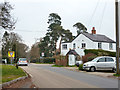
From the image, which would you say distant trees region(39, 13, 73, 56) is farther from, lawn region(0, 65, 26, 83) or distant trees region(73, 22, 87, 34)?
lawn region(0, 65, 26, 83)

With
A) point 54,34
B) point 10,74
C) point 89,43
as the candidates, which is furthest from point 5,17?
point 54,34

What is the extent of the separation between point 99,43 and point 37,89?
3620 centimetres

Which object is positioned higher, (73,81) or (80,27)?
(80,27)

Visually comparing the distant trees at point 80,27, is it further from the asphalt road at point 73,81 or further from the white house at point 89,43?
the asphalt road at point 73,81

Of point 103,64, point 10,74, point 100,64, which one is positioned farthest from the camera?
point 100,64

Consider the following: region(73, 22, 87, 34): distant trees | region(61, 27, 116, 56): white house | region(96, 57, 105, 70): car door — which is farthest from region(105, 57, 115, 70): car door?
region(73, 22, 87, 34): distant trees

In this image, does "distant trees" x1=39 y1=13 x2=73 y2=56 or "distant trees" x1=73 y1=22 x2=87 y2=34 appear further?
"distant trees" x1=73 y1=22 x2=87 y2=34

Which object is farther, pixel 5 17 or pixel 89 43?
pixel 89 43

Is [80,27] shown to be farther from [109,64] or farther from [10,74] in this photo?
[10,74]

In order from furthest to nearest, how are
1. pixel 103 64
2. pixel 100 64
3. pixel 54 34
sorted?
pixel 54 34 < pixel 100 64 < pixel 103 64

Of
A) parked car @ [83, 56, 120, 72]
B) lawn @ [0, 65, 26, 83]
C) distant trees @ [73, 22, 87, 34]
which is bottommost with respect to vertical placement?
lawn @ [0, 65, 26, 83]

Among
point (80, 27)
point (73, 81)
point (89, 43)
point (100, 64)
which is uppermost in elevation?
point (80, 27)

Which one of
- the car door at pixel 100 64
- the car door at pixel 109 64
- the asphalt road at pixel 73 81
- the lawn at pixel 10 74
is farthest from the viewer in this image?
the car door at pixel 100 64

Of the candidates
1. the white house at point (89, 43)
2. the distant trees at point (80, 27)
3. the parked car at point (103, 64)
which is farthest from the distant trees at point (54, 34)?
the parked car at point (103, 64)
